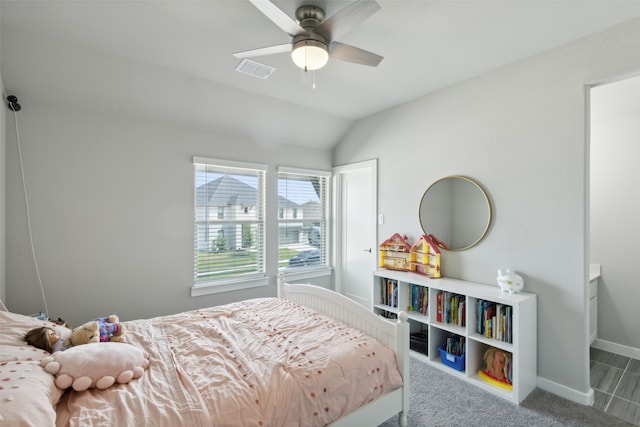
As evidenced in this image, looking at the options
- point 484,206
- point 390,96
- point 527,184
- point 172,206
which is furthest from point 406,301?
point 172,206

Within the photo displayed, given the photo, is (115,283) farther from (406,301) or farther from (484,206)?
(484,206)

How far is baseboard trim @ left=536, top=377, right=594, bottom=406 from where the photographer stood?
7.14ft

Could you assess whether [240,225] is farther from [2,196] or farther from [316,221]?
[2,196]

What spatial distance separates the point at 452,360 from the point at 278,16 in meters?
2.91

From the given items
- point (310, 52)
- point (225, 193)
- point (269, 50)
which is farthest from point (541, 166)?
point (225, 193)

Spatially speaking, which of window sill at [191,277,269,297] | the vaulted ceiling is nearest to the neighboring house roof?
the vaulted ceiling

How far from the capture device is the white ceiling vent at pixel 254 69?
97.5 inches

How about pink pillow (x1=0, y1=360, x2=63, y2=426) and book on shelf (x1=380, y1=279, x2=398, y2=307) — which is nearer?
pink pillow (x1=0, y1=360, x2=63, y2=426)

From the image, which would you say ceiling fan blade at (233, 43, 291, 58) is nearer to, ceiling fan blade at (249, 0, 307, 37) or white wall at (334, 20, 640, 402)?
ceiling fan blade at (249, 0, 307, 37)

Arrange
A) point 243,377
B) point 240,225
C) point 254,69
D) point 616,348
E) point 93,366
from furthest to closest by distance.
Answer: point 240,225 → point 616,348 → point 254,69 → point 243,377 → point 93,366

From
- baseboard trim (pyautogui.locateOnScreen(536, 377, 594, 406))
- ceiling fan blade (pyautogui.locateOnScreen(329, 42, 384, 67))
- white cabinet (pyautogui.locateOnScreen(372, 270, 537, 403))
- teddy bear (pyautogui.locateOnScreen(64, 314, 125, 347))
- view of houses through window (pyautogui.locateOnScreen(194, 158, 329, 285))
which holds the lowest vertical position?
baseboard trim (pyautogui.locateOnScreen(536, 377, 594, 406))

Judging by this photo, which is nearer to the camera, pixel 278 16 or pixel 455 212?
pixel 278 16

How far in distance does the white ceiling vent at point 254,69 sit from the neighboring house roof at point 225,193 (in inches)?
50.9

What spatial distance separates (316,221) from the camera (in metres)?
4.34
